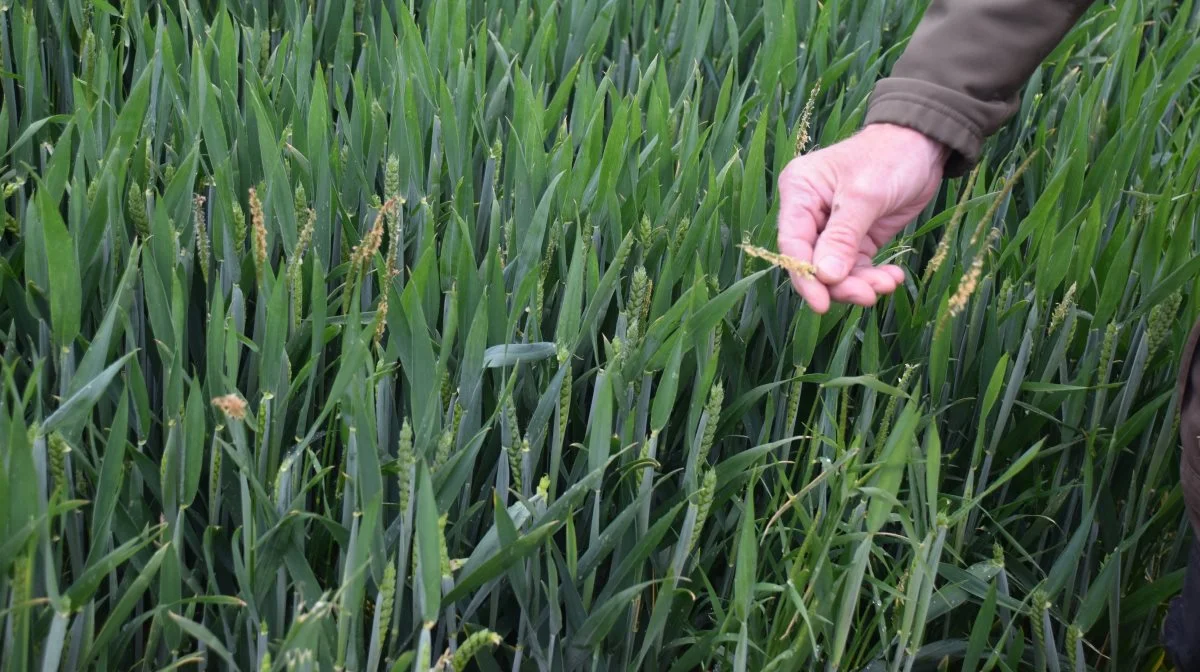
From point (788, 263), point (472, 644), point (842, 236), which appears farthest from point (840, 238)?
point (472, 644)

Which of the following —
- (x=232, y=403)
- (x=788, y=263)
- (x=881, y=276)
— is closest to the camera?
(x=232, y=403)

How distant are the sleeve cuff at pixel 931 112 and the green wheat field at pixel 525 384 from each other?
8 cm

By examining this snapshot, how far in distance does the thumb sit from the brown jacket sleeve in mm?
102

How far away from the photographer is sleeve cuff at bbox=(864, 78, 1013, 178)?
3.23ft

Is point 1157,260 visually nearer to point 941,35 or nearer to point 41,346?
point 941,35

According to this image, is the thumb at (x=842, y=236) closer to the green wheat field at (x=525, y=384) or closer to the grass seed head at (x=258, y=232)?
the green wheat field at (x=525, y=384)

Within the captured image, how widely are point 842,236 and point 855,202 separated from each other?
4 cm

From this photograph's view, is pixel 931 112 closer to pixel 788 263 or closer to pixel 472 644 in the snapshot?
pixel 788 263

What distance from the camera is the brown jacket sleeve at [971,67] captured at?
0.98 meters

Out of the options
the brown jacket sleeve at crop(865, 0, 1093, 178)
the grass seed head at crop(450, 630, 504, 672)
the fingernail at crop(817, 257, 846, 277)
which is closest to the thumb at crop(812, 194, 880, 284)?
the fingernail at crop(817, 257, 846, 277)

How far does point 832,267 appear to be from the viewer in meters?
0.87

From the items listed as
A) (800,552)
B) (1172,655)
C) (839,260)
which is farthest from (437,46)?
(1172,655)

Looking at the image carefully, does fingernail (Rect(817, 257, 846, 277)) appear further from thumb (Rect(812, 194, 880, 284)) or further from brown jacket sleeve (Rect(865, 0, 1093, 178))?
brown jacket sleeve (Rect(865, 0, 1093, 178))

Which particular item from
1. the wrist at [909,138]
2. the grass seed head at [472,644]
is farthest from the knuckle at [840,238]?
the grass seed head at [472,644]
